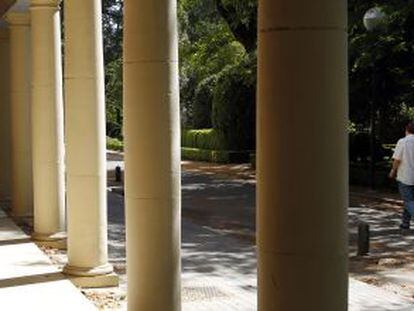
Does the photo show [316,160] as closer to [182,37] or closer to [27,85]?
[27,85]

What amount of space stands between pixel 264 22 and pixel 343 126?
61 cm

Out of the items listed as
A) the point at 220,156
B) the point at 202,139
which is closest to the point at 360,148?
the point at 220,156

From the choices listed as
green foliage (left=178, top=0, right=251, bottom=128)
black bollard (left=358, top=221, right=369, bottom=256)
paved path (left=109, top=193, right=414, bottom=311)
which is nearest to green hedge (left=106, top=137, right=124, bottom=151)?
green foliage (left=178, top=0, right=251, bottom=128)

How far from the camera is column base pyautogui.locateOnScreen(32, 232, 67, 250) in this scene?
10.9m

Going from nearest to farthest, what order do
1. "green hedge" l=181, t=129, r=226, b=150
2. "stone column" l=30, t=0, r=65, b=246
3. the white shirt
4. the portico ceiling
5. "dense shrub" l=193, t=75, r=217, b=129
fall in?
"stone column" l=30, t=0, r=65, b=246 → the white shirt → the portico ceiling → "green hedge" l=181, t=129, r=226, b=150 → "dense shrub" l=193, t=75, r=217, b=129

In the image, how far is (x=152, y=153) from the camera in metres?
5.86

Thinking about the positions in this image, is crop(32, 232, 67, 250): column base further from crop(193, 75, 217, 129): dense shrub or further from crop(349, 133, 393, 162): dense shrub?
crop(193, 75, 217, 129): dense shrub

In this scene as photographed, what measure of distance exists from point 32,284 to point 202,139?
30816mm

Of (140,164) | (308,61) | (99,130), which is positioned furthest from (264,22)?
(99,130)

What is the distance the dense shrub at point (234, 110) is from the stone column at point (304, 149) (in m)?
27.6

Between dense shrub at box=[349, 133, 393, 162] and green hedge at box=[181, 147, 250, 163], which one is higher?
dense shrub at box=[349, 133, 393, 162]

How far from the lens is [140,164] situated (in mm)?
5883

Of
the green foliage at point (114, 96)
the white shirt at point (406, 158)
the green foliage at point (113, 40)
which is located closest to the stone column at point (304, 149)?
the white shirt at point (406, 158)

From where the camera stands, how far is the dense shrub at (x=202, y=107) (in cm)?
4100
